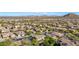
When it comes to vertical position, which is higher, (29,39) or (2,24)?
(2,24)
